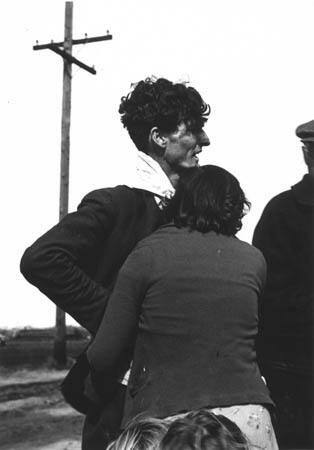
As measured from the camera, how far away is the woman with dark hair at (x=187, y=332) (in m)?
1.93

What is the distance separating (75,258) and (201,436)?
792 mm

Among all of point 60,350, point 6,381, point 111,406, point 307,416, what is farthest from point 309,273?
point 60,350

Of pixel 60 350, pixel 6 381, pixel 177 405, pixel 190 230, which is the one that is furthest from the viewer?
pixel 60 350

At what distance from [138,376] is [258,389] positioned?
Result: 308mm

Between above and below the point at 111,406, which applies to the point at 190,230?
above

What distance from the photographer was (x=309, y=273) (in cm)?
288

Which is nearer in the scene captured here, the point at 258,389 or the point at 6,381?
the point at 258,389

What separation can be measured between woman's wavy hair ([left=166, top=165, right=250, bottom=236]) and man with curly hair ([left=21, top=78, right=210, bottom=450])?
102 mm

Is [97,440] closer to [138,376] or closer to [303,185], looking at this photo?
[138,376]

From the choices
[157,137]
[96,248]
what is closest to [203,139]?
[157,137]

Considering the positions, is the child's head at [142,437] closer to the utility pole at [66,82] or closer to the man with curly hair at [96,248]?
the man with curly hair at [96,248]

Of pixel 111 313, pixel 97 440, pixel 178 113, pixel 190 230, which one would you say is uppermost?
pixel 178 113

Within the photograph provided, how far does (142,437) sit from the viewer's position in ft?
4.84

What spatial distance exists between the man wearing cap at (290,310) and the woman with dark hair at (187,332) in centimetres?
84
